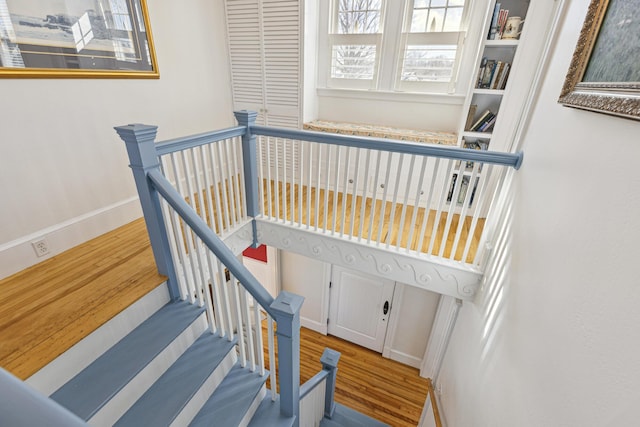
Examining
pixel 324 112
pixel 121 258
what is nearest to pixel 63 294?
pixel 121 258

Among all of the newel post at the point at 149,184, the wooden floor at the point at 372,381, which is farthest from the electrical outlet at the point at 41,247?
the wooden floor at the point at 372,381

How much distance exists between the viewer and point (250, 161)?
99.2 inches

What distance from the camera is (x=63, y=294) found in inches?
66.0

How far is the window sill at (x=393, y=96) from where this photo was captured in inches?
121

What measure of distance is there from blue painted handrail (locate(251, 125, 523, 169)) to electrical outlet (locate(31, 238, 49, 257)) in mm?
1735

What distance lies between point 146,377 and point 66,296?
0.74 m

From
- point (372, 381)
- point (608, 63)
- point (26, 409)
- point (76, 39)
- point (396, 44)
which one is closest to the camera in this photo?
point (26, 409)

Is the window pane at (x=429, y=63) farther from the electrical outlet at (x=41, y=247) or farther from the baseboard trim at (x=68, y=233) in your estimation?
→ the electrical outlet at (x=41, y=247)

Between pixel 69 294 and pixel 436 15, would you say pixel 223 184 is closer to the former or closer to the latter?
pixel 69 294

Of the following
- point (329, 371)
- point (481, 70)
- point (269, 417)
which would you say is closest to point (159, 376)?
point (269, 417)

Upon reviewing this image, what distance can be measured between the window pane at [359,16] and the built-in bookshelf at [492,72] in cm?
124

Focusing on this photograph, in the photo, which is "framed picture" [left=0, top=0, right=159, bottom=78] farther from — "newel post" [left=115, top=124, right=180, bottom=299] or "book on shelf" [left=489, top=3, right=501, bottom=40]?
"book on shelf" [left=489, top=3, right=501, bottom=40]

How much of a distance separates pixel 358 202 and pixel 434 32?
1985 mm

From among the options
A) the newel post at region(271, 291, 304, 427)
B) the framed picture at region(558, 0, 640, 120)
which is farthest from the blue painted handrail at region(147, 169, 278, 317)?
the framed picture at region(558, 0, 640, 120)
